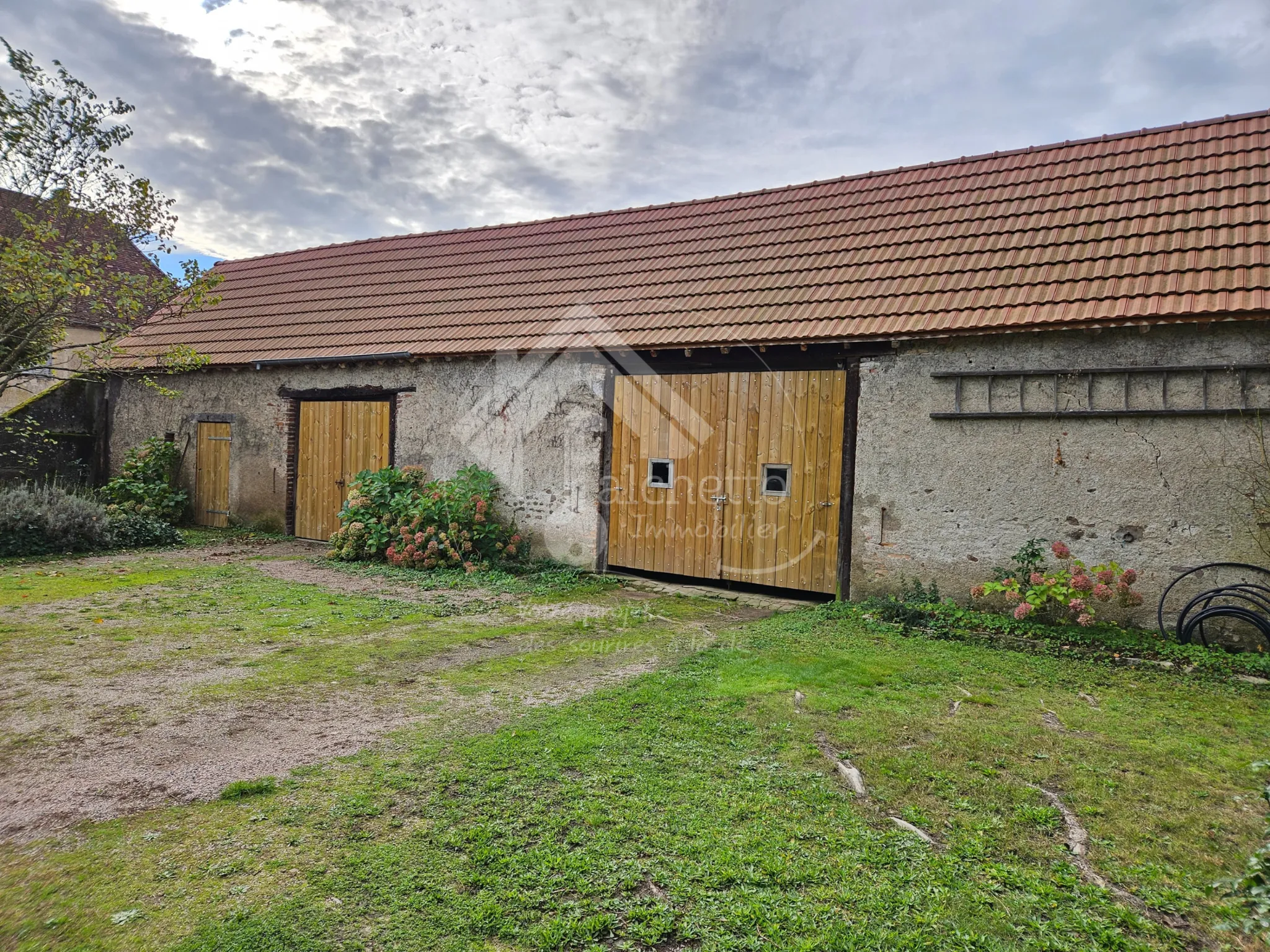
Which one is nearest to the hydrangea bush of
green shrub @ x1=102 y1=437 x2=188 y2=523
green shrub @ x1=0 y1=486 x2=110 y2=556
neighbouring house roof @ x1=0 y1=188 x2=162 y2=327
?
neighbouring house roof @ x1=0 y1=188 x2=162 y2=327

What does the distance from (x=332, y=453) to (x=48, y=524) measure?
376 cm

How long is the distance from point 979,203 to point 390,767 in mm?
8623

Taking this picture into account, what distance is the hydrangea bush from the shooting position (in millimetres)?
6156

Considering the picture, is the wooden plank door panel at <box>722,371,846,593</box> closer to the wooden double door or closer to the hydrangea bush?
the wooden double door

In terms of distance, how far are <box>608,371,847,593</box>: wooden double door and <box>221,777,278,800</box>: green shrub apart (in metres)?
5.83

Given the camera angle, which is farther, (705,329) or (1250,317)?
(705,329)

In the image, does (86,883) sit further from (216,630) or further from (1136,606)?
(1136,606)

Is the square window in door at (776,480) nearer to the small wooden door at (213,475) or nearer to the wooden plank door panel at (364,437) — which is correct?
the wooden plank door panel at (364,437)

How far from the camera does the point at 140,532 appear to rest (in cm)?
1071

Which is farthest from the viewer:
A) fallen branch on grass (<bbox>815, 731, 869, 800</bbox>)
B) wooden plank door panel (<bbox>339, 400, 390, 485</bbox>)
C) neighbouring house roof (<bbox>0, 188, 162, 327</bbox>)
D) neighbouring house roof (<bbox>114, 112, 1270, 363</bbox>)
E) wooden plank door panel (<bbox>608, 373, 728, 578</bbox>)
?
wooden plank door panel (<bbox>339, 400, 390, 485</bbox>)

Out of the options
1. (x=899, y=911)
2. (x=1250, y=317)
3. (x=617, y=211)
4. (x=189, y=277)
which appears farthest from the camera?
(x=617, y=211)

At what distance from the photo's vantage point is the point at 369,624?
655cm

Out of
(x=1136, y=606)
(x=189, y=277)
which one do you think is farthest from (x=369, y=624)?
(x=1136, y=606)

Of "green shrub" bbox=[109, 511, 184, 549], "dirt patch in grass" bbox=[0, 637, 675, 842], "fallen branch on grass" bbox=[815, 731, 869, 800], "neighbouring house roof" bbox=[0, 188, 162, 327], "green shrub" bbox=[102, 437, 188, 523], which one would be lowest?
"dirt patch in grass" bbox=[0, 637, 675, 842]
